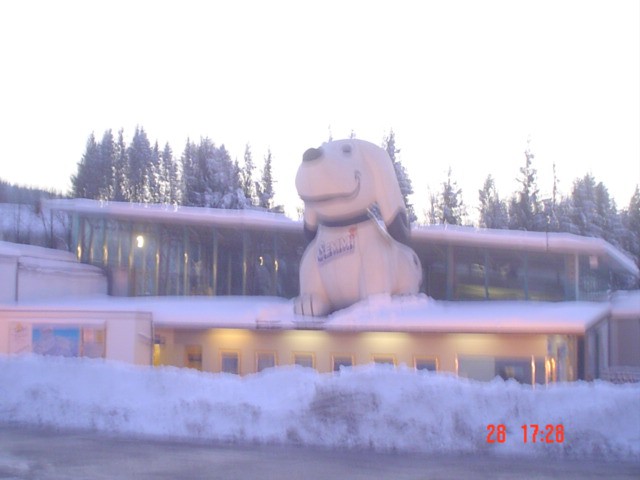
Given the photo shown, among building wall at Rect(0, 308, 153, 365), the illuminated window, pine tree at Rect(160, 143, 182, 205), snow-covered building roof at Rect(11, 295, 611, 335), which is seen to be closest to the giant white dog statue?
snow-covered building roof at Rect(11, 295, 611, 335)

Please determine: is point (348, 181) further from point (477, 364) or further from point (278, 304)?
point (477, 364)

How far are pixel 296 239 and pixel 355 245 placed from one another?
7477 mm

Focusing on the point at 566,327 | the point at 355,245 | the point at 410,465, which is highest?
the point at 355,245

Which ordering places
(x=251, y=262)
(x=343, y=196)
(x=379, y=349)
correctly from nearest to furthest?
(x=343, y=196)
(x=379, y=349)
(x=251, y=262)

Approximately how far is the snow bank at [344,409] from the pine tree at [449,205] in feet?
170

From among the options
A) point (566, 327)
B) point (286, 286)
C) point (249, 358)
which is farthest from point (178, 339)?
point (566, 327)

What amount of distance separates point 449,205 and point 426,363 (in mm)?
46105

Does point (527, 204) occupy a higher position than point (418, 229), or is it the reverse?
point (527, 204)

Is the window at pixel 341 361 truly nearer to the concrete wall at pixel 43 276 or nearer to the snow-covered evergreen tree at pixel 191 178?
the concrete wall at pixel 43 276

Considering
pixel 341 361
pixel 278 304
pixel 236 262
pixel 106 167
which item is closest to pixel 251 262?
pixel 236 262

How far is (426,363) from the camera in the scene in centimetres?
2042

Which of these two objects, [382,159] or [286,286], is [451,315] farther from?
[286,286]

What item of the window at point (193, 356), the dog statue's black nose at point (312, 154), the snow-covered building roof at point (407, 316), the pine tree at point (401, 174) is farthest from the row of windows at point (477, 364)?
the pine tree at point (401, 174)

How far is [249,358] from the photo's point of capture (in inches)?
870
